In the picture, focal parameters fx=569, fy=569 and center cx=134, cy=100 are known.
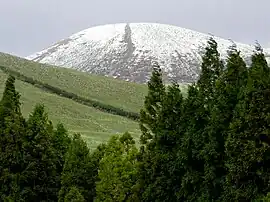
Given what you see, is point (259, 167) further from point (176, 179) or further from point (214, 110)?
point (176, 179)

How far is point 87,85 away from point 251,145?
365ft

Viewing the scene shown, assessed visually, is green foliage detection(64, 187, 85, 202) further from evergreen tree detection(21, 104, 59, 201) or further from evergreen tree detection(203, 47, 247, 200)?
evergreen tree detection(203, 47, 247, 200)

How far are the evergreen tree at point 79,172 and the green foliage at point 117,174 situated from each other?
167 cm

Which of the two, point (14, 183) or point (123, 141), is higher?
point (123, 141)

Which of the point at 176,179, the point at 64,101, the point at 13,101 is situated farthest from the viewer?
the point at 64,101

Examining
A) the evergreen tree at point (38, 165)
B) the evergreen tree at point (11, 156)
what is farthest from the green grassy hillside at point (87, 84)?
the evergreen tree at point (38, 165)

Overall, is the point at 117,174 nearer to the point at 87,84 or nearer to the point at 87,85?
the point at 87,85

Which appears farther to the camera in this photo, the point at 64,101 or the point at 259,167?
the point at 64,101

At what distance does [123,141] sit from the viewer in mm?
48625

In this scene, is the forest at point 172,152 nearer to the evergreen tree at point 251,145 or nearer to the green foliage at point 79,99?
the evergreen tree at point 251,145

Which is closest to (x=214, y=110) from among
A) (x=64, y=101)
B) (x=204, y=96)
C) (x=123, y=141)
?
(x=204, y=96)

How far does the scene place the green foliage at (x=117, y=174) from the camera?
4638 cm

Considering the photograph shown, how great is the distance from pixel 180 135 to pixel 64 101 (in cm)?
7776

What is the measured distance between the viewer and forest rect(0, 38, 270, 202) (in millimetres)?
35094
